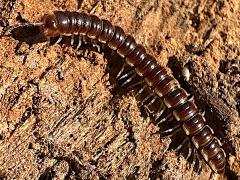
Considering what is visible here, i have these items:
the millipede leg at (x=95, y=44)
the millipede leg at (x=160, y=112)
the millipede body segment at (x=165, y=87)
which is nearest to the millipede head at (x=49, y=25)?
the millipede body segment at (x=165, y=87)

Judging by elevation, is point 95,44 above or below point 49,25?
below

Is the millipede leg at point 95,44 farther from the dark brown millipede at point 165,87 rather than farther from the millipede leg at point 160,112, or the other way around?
the millipede leg at point 160,112

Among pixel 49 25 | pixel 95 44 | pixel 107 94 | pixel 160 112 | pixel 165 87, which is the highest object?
pixel 49 25

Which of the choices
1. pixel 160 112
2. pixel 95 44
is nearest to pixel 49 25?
pixel 95 44

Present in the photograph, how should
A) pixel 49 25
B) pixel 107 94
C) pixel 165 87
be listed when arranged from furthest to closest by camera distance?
pixel 165 87 < pixel 107 94 < pixel 49 25

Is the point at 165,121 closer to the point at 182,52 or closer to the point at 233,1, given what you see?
the point at 182,52

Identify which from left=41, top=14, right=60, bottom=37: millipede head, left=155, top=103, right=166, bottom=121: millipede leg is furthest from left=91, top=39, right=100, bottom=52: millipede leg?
left=155, top=103, right=166, bottom=121: millipede leg

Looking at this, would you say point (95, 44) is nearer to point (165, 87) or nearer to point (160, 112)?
point (165, 87)
